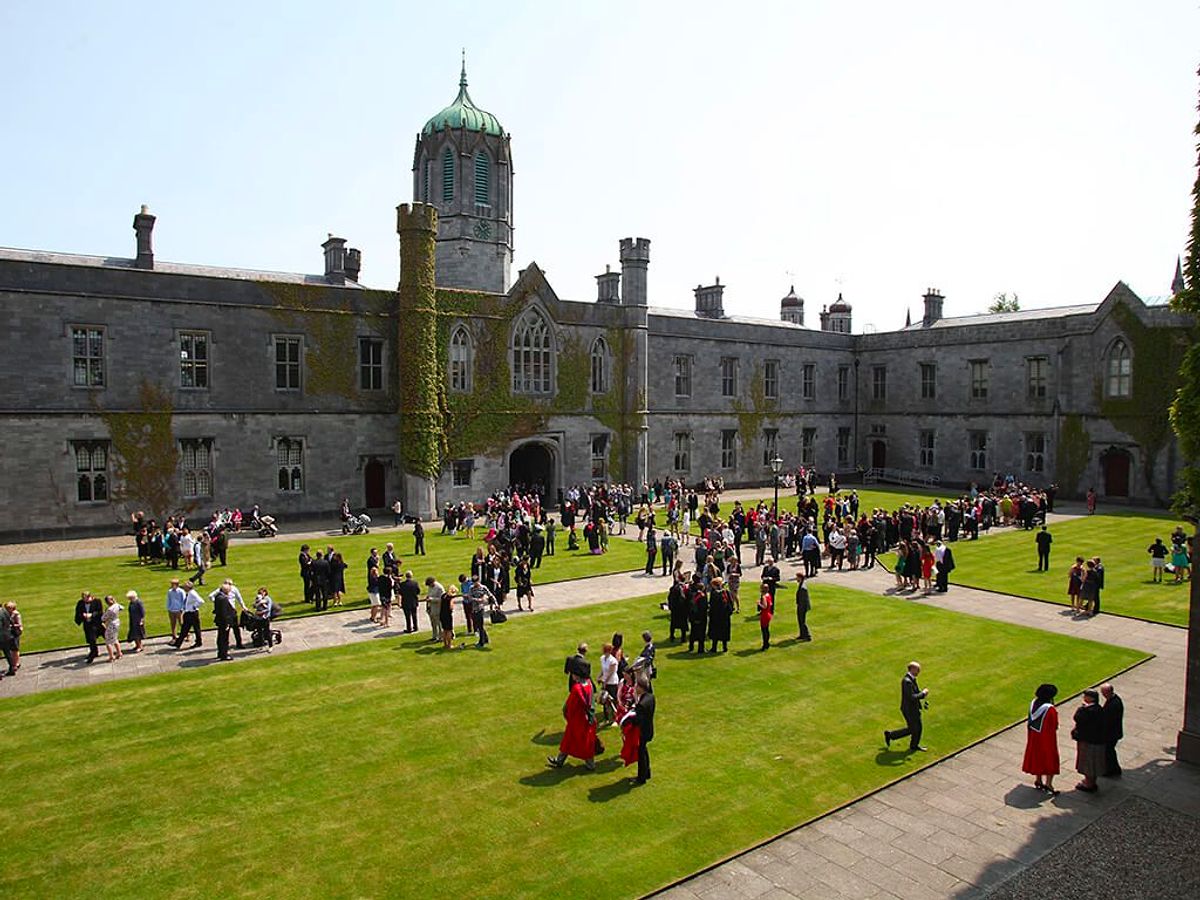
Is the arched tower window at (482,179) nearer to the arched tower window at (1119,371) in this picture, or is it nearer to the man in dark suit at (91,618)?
the arched tower window at (1119,371)

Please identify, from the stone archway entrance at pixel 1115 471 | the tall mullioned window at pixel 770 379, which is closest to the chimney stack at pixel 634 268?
the tall mullioned window at pixel 770 379

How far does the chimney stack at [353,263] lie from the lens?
40.9m

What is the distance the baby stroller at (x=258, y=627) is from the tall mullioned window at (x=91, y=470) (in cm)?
1745

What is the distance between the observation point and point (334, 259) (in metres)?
37.9

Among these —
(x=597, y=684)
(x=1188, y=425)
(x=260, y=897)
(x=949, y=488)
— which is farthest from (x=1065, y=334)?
→ (x=260, y=897)

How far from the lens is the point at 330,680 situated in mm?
15469

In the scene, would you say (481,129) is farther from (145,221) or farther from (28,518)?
(28,518)

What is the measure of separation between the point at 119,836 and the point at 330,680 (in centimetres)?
562

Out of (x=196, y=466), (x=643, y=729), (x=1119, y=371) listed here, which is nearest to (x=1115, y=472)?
(x=1119, y=371)

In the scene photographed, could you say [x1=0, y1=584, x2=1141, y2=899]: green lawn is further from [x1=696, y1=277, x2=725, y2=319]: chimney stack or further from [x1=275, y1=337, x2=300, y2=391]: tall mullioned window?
[x1=696, y1=277, x2=725, y2=319]: chimney stack

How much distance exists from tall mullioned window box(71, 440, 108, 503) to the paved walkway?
1563cm

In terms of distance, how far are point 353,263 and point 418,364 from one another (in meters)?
8.62

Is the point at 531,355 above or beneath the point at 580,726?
above

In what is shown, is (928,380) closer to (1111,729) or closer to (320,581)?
(320,581)
